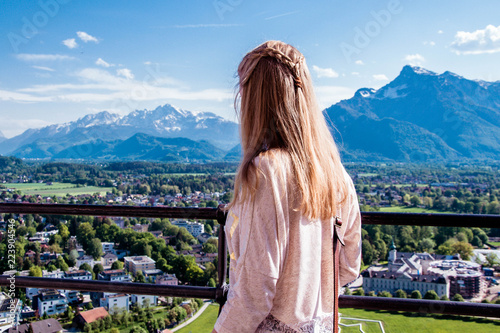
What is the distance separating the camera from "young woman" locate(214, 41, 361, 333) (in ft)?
3.60

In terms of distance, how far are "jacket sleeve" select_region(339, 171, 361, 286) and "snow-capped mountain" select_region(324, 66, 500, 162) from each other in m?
76.4

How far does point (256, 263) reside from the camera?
1093 mm

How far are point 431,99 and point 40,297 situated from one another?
116895 millimetres

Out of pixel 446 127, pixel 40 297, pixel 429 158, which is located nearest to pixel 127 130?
pixel 429 158

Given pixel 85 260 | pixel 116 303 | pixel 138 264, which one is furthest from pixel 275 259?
pixel 85 260

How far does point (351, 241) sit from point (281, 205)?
18.1 inches

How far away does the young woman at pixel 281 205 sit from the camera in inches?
43.2

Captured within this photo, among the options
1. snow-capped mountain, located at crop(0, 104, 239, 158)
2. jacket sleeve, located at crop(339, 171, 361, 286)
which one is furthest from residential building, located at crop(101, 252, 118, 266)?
snow-capped mountain, located at crop(0, 104, 239, 158)

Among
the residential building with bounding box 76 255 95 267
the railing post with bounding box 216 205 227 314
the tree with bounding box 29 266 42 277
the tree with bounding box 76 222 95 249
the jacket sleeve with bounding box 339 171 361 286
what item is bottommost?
the residential building with bounding box 76 255 95 267

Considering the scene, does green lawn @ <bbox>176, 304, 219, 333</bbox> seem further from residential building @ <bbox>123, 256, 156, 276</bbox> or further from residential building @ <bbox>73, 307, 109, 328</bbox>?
residential building @ <bbox>73, 307, 109, 328</bbox>

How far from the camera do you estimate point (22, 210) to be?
2.36 metres

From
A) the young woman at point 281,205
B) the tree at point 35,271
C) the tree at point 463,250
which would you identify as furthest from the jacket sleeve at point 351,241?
the tree at point 463,250

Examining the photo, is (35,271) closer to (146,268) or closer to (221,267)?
(146,268)

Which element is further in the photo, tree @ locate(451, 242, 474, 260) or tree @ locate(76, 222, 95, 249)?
tree @ locate(451, 242, 474, 260)
